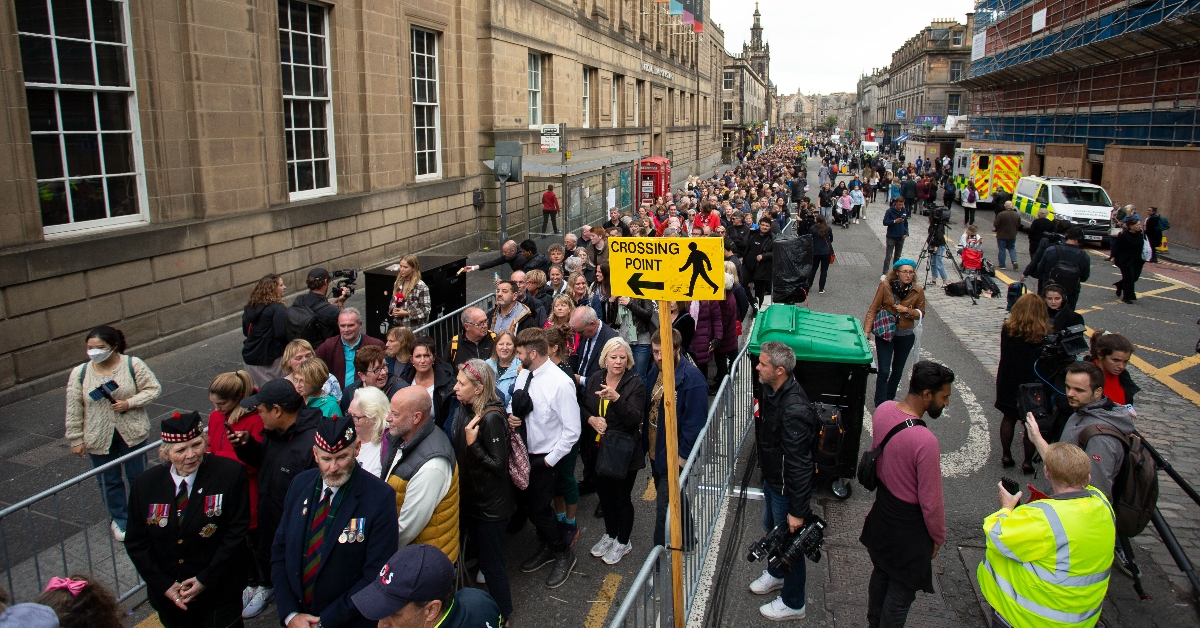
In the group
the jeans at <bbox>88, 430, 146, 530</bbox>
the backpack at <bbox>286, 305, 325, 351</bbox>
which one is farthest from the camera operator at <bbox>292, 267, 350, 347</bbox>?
the jeans at <bbox>88, 430, 146, 530</bbox>

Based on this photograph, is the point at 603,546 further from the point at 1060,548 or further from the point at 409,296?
the point at 409,296

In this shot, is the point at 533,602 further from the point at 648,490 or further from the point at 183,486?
the point at 183,486

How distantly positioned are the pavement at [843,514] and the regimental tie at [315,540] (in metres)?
1.78

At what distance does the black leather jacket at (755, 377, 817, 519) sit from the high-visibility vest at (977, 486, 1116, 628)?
1101 mm

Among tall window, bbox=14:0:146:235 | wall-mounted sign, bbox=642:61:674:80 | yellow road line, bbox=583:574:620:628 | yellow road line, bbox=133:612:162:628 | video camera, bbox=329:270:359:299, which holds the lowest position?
yellow road line, bbox=583:574:620:628

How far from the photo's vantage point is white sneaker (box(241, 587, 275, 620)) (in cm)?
494

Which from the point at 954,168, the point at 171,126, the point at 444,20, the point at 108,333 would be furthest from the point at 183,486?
the point at 954,168

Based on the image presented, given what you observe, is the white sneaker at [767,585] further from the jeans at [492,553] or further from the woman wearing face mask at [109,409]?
the woman wearing face mask at [109,409]

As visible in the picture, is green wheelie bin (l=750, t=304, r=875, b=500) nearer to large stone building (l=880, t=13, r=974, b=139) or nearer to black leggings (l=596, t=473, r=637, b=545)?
black leggings (l=596, t=473, r=637, b=545)

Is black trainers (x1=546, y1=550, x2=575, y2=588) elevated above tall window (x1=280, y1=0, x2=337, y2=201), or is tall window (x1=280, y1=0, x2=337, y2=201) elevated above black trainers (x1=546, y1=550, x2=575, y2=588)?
tall window (x1=280, y1=0, x2=337, y2=201)

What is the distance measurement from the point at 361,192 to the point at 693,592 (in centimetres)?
1137

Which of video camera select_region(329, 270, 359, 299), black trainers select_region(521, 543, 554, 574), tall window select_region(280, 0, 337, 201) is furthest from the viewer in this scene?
tall window select_region(280, 0, 337, 201)

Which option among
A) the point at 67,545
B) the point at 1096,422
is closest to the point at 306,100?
the point at 67,545

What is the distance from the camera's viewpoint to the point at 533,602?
5074 millimetres
